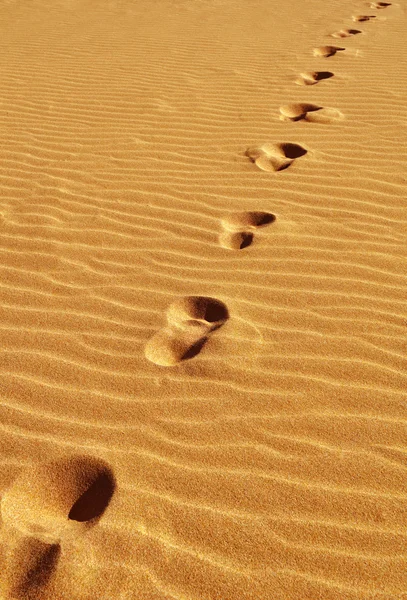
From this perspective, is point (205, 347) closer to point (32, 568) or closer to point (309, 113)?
point (32, 568)

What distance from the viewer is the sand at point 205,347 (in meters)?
1.66

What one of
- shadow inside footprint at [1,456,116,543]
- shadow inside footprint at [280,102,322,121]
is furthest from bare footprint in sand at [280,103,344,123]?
shadow inside footprint at [1,456,116,543]

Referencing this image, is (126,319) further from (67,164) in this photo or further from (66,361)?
(67,164)

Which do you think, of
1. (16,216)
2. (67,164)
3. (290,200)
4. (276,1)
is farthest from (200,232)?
(276,1)

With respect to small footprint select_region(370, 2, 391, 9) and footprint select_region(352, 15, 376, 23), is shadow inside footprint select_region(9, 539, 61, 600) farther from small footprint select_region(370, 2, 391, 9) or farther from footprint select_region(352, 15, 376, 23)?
small footprint select_region(370, 2, 391, 9)

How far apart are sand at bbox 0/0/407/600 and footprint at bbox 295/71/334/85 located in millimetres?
334

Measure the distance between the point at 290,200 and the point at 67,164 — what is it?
1.58 metres

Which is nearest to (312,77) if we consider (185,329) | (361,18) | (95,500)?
(361,18)

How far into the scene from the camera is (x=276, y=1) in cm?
913

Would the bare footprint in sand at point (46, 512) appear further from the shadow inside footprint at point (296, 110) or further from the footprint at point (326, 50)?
the footprint at point (326, 50)

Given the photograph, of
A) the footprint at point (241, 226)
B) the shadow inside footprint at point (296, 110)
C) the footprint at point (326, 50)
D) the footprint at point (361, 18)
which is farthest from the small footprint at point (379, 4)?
the footprint at point (241, 226)

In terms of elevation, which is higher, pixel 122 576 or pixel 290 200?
pixel 290 200

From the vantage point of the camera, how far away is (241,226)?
318 cm

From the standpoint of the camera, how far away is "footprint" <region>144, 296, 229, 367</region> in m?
2.34
